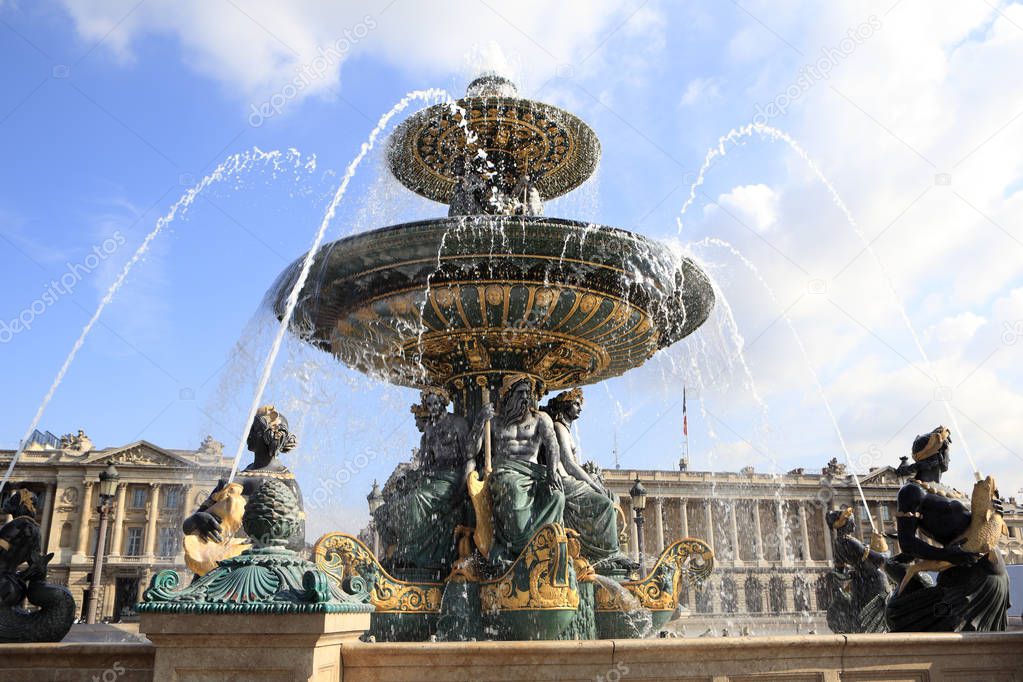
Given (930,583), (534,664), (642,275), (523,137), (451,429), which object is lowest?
(534,664)

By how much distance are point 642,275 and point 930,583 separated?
3422 millimetres

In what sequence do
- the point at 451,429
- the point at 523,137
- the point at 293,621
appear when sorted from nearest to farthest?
the point at 293,621 < the point at 451,429 < the point at 523,137

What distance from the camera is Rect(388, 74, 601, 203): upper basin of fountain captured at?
350 inches

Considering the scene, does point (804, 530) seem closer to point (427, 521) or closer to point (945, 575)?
point (427, 521)

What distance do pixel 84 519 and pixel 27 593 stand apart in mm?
71959

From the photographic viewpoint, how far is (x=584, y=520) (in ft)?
24.6

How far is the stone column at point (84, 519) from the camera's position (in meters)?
67.6

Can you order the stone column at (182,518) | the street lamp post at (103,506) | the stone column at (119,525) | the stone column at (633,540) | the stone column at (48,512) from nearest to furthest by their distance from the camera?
the stone column at (182,518) < the stone column at (633,540) < the street lamp post at (103,506) < the stone column at (48,512) < the stone column at (119,525)

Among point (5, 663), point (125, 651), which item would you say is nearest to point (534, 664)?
point (125, 651)

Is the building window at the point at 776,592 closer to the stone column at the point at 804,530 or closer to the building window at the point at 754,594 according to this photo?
the building window at the point at 754,594

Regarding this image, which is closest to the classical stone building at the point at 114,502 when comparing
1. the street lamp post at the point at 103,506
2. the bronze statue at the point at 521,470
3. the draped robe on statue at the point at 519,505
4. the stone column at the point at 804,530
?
the street lamp post at the point at 103,506

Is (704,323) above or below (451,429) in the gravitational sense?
above

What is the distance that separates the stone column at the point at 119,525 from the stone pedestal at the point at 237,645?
7210 cm

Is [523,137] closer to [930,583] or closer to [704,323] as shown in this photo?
[704,323]
